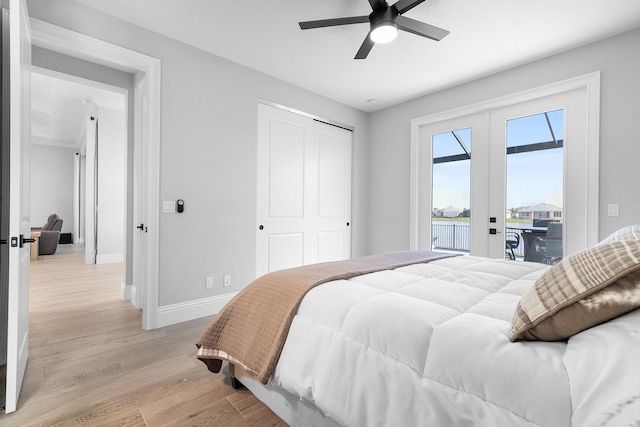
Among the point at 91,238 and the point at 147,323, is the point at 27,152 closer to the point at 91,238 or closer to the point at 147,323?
the point at 147,323

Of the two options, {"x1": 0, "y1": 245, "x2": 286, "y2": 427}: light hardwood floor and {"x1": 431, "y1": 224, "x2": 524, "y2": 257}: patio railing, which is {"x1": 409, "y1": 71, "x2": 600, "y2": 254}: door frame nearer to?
{"x1": 431, "y1": 224, "x2": 524, "y2": 257}: patio railing

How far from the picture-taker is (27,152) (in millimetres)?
1885

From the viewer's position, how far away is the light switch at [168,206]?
8.82 ft

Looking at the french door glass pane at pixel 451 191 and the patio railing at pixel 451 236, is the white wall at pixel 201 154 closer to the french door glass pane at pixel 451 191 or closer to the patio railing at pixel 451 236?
the french door glass pane at pixel 451 191

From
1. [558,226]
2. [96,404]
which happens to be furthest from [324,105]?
[96,404]

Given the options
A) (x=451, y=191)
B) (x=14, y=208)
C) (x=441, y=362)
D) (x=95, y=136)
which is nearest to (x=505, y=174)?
(x=451, y=191)

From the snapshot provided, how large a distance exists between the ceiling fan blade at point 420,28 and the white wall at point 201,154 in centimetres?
180

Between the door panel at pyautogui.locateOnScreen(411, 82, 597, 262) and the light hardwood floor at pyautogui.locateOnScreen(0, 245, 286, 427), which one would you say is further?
the door panel at pyautogui.locateOnScreen(411, 82, 597, 262)

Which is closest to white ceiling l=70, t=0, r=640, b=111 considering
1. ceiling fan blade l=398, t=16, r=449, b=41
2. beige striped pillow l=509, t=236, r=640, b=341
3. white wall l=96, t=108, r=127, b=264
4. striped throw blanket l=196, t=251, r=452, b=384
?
ceiling fan blade l=398, t=16, r=449, b=41

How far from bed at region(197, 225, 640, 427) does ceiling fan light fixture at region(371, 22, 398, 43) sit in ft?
5.48

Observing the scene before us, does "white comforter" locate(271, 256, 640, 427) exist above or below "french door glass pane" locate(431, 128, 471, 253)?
below

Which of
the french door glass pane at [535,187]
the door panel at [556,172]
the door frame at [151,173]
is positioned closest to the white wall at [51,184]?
the door frame at [151,173]

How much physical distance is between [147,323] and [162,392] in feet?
3.47

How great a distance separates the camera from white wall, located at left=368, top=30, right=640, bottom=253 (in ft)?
8.34
